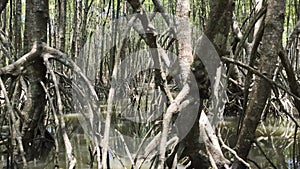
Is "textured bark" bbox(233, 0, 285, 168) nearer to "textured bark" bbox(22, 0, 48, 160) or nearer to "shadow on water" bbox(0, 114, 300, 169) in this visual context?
"shadow on water" bbox(0, 114, 300, 169)

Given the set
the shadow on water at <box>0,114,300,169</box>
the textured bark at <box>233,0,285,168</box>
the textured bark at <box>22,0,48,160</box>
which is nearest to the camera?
the textured bark at <box>233,0,285,168</box>

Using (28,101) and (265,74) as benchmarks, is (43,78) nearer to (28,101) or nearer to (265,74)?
(28,101)

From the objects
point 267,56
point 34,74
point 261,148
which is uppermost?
point 267,56

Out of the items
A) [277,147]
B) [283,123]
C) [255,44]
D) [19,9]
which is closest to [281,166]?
[277,147]

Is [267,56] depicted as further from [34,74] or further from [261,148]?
[34,74]

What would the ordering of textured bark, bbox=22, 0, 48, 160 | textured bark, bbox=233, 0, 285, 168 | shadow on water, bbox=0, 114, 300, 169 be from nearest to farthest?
textured bark, bbox=233, 0, 285, 168, textured bark, bbox=22, 0, 48, 160, shadow on water, bbox=0, 114, 300, 169

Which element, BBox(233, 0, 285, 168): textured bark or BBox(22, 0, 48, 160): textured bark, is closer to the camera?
BBox(233, 0, 285, 168): textured bark

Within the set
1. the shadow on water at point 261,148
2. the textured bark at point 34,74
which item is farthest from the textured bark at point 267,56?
the textured bark at point 34,74

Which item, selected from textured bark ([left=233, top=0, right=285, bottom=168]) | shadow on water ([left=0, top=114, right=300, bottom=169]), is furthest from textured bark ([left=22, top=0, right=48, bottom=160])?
textured bark ([left=233, top=0, right=285, bottom=168])

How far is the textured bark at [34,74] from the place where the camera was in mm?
3338

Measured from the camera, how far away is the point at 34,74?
3.36 meters

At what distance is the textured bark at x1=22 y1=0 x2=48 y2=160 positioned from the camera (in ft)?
11.0

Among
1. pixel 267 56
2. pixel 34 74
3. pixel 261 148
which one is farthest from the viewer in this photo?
pixel 34 74

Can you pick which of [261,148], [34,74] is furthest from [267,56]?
[34,74]
